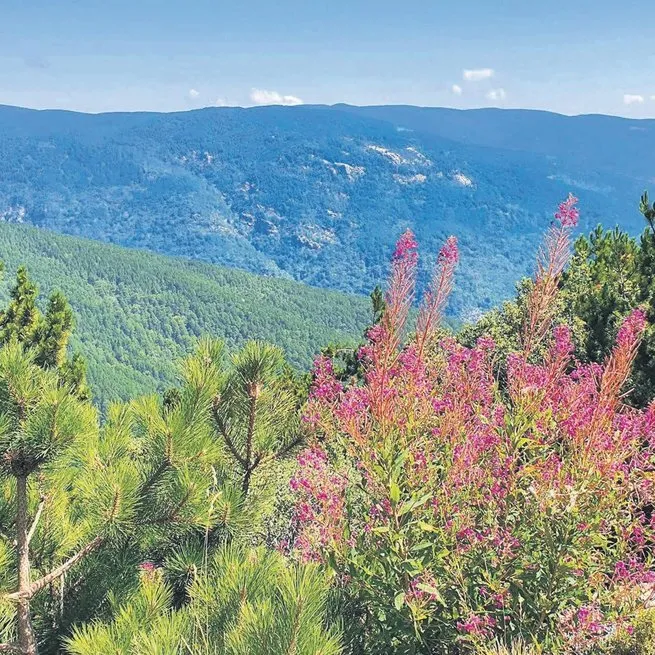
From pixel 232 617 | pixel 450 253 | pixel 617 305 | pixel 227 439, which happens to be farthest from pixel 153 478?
pixel 617 305

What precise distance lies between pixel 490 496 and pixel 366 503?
628 mm

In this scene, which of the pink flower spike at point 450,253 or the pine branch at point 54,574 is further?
the pink flower spike at point 450,253

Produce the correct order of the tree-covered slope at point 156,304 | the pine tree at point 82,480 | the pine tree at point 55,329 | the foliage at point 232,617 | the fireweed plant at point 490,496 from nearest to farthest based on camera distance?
the foliage at point 232,617 < the pine tree at point 82,480 < the fireweed plant at point 490,496 < the pine tree at point 55,329 < the tree-covered slope at point 156,304

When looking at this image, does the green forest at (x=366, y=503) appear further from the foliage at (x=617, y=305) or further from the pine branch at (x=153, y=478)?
the foliage at (x=617, y=305)

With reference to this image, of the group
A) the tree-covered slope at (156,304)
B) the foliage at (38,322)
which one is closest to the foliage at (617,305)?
the foliage at (38,322)

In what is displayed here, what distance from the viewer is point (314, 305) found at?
431 feet

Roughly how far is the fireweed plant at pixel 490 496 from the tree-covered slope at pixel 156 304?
10131 cm

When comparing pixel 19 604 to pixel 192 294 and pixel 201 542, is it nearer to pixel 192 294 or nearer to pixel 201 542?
pixel 201 542

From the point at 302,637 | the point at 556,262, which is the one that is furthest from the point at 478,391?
the point at 302,637

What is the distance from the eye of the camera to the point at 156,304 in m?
129

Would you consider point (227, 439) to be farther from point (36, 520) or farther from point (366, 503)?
point (36, 520)

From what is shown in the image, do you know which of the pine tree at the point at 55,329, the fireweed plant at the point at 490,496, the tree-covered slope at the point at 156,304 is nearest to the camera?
the fireweed plant at the point at 490,496

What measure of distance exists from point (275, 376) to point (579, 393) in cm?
153

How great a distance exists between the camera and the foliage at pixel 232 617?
1.95 metres
